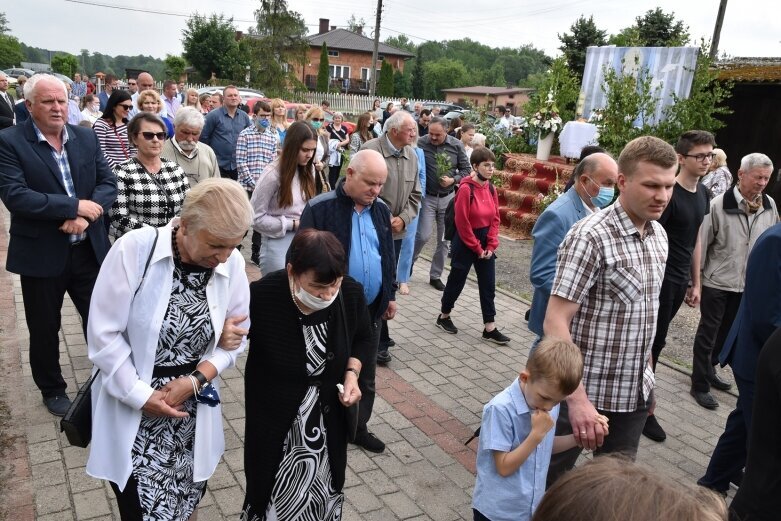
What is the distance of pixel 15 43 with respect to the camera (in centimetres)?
7969

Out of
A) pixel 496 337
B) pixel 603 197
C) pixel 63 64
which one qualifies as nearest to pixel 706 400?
pixel 496 337

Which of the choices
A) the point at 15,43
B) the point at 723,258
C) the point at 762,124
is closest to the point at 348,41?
the point at 15,43

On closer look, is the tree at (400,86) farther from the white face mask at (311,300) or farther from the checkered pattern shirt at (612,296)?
the white face mask at (311,300)

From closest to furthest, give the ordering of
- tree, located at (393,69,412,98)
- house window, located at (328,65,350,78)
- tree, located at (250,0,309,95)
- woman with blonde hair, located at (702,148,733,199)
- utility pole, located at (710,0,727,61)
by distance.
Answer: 1. woman with blonde hair, located at (702,148,733,199)
2. utility pole, located at (710,0,727,61)
3. tree, located at (250,0,309,95)
4. tree, located at (393,69,412,98)
5. house window, located at (328,65,350,78)

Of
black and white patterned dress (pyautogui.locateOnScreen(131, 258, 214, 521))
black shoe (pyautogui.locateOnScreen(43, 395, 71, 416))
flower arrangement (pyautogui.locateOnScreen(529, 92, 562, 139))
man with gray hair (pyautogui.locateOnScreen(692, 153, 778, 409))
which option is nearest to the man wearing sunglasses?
black shoe (pyautogui.locateOnScreen(43, 395, 71, 416))

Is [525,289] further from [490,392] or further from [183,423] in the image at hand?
[183,423]

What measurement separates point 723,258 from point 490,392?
224cm

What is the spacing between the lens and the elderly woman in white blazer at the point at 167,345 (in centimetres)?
226

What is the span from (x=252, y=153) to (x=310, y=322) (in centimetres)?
524

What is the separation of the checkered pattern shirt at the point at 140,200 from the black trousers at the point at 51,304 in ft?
0.93

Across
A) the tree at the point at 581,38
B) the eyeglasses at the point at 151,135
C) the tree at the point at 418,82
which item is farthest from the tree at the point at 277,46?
the eyeglasses at the point at 151,135

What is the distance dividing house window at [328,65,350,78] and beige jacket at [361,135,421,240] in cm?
7007

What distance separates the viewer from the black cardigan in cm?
255

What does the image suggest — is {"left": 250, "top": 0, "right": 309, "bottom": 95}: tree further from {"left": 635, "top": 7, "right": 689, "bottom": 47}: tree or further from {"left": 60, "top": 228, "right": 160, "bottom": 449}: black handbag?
{"left": 60, "top": 228, "right": 160, "bottom": 449}: black handbag
